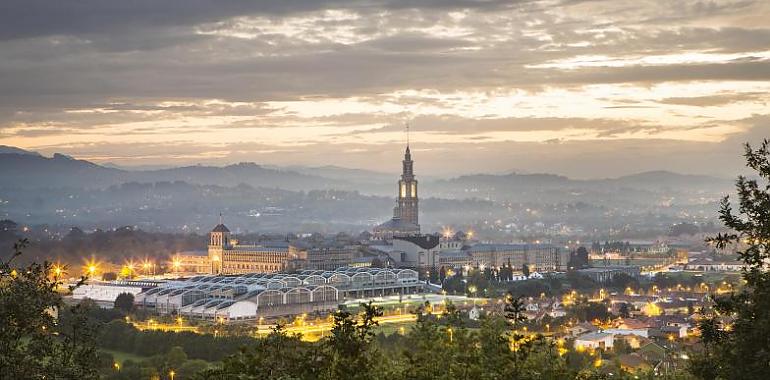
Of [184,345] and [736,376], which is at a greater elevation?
[736,376]

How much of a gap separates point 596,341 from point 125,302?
2622cm

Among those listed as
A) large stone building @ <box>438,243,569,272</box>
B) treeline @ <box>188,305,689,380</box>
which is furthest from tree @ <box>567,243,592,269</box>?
treeline @ <box>188,305,689,380</box>

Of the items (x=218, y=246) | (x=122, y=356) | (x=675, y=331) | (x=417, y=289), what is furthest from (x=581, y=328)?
(x=218, y=246)

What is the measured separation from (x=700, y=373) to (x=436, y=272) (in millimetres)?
77761

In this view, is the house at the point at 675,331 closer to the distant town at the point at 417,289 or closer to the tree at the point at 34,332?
the distant town at the point at 417,289

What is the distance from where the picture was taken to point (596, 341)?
4747 centimetres

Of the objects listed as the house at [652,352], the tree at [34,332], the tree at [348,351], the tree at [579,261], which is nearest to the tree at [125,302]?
the house at [652,352]

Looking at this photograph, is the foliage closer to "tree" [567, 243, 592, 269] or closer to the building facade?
"tree" [567, 243, 592, 269]

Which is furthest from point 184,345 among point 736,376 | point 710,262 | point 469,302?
point 710,262

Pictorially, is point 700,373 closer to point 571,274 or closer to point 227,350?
point 227,350

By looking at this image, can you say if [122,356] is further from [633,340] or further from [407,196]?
[407,196]

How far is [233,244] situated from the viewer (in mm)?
107688

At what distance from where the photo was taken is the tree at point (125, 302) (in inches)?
2451

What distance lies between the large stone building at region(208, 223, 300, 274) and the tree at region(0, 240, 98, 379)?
78601mm
